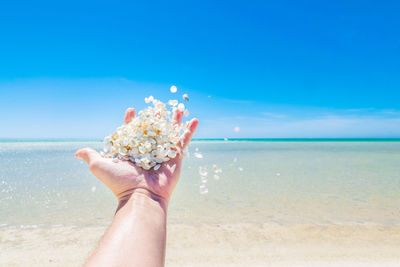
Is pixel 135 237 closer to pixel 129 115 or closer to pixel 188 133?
pixel 188 133

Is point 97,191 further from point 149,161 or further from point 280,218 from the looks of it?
point 149,161

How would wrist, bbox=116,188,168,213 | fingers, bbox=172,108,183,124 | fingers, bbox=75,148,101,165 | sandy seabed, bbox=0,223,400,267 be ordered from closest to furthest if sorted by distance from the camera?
1. wrist, bbox=116,188,168,213
2. fingers, bbox=75,148,101,165
3. fingers, bbox=172,108,183,124
4. sandy seabed, bbox=0,223,400,267

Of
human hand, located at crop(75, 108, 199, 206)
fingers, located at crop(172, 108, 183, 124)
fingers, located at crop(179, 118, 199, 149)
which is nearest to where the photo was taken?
human hand, located at crop(75, 108, 199, 206)

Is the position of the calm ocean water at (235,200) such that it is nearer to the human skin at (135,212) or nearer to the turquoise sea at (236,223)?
the turquoise sea at (236,223)

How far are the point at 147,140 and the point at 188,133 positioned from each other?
69cm

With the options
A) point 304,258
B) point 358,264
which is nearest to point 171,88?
point 304,258

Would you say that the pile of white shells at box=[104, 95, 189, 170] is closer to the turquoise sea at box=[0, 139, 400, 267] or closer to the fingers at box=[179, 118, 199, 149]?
the fingers at box=[179, 118, 199, 149]

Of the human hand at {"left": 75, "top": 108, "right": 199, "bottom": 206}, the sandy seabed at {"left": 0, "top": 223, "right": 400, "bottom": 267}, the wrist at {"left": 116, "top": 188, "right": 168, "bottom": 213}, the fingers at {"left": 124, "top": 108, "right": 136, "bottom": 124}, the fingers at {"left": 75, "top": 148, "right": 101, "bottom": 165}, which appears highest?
the fingers at {"left": 124, "top": 108, "right": 136, "bottom": 124}

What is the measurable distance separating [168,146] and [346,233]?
456cm

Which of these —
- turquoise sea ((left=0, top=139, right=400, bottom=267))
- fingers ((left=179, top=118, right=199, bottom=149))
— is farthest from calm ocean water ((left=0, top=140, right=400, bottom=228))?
fingers ((left=179, top=118, right=199, bottom=149))

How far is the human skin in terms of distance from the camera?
4.86 feet

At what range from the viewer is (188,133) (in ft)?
10.1

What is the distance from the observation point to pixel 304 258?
4.12 metres

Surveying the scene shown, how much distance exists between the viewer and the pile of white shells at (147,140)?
2.42 meters
